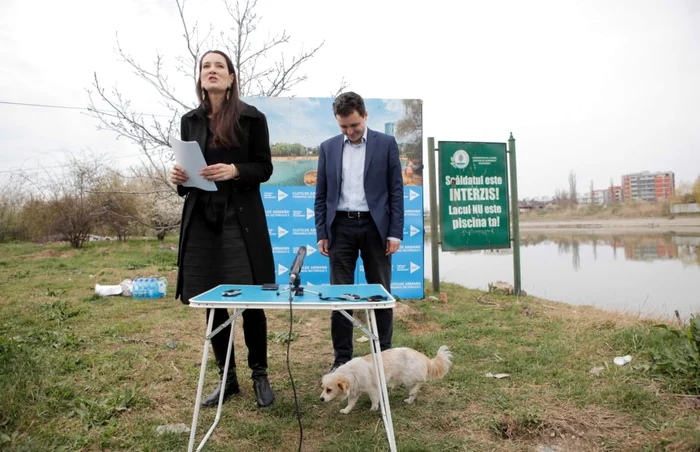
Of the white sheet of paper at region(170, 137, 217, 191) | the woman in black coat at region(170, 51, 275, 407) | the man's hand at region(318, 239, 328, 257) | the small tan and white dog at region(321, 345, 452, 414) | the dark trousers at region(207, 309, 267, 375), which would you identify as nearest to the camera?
the white sheet of paper at region(170, 137, 217, 191)

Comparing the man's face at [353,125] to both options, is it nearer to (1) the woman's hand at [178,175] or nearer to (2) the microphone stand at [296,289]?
(1) the woman's hand at [178,175]

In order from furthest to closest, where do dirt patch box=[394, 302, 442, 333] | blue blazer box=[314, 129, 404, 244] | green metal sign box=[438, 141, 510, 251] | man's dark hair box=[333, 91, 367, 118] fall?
green metal sign box=[438, 141, 510, 251] → dirt patch box=[394, 302, 442, 333] → blue blazer box=[314, 129, 404, 244] → man's dark hair box=[333, 91, 367, 118]

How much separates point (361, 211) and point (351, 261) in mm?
393

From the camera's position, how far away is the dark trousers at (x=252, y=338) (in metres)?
2.82

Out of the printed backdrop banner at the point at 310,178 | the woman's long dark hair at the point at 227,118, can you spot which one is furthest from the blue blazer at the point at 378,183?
the printed backdrop banner at the point at 310,178

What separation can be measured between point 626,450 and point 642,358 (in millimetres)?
1381

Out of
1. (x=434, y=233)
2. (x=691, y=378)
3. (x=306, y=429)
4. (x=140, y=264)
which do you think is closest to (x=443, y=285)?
(x=434, y=233)

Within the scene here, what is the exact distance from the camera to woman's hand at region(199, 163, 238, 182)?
8.11 feet

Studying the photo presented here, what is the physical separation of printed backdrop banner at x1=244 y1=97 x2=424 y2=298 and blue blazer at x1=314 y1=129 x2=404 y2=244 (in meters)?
2.97

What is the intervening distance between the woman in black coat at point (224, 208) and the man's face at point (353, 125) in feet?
2.11

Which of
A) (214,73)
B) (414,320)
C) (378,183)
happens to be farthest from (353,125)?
(414,320)

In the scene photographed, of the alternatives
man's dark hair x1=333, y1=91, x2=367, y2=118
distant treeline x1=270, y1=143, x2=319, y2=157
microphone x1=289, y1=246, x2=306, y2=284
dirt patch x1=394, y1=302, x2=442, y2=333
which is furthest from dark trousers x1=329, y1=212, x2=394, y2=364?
distant treeline x1=270, y1=143, x2=319, y2=157

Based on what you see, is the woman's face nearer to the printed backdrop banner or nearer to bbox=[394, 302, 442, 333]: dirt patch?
bbox=[394, 302, 442, 333]: dirt patch

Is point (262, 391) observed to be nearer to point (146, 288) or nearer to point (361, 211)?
point (361, 211)
